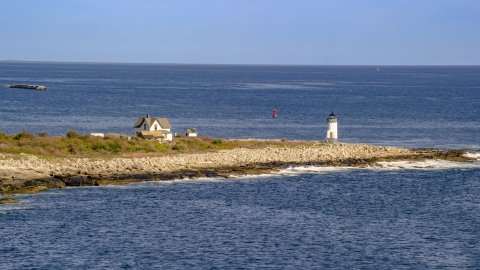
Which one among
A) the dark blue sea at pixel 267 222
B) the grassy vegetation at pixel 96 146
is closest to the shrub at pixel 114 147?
the grassy vegetation at pixel 96 146

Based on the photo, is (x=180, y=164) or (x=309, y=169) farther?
(x=309, y=169)

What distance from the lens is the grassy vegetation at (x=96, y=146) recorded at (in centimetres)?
5600

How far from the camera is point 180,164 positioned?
180ft

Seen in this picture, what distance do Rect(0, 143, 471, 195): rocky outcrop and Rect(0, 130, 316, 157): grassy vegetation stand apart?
6.42ft

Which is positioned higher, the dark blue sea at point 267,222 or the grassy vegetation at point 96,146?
the grassy vegetation at point 96,146

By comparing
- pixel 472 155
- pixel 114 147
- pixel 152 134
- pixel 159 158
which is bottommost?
pixel 472 155

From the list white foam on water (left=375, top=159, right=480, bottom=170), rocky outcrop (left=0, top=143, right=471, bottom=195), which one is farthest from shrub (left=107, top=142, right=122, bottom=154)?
white foam on water (left=375, top=159, right=480, bottom=170)

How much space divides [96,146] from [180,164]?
25.4 feet

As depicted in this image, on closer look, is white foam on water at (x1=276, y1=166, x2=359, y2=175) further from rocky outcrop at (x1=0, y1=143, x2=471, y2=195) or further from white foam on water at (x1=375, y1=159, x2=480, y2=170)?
white foam on water at (x1=375, y1=159, x2=480, y2=170)

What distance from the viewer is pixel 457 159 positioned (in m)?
62.3

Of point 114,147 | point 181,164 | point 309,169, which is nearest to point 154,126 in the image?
point 114,147

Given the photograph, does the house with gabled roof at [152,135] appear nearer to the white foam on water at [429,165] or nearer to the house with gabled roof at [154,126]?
the house with gabled roof at [154,126]

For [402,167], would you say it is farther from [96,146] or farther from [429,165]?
[96,146]

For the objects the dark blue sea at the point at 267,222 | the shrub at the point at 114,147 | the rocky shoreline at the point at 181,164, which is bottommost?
the dark blue sea at the point at 267,222
